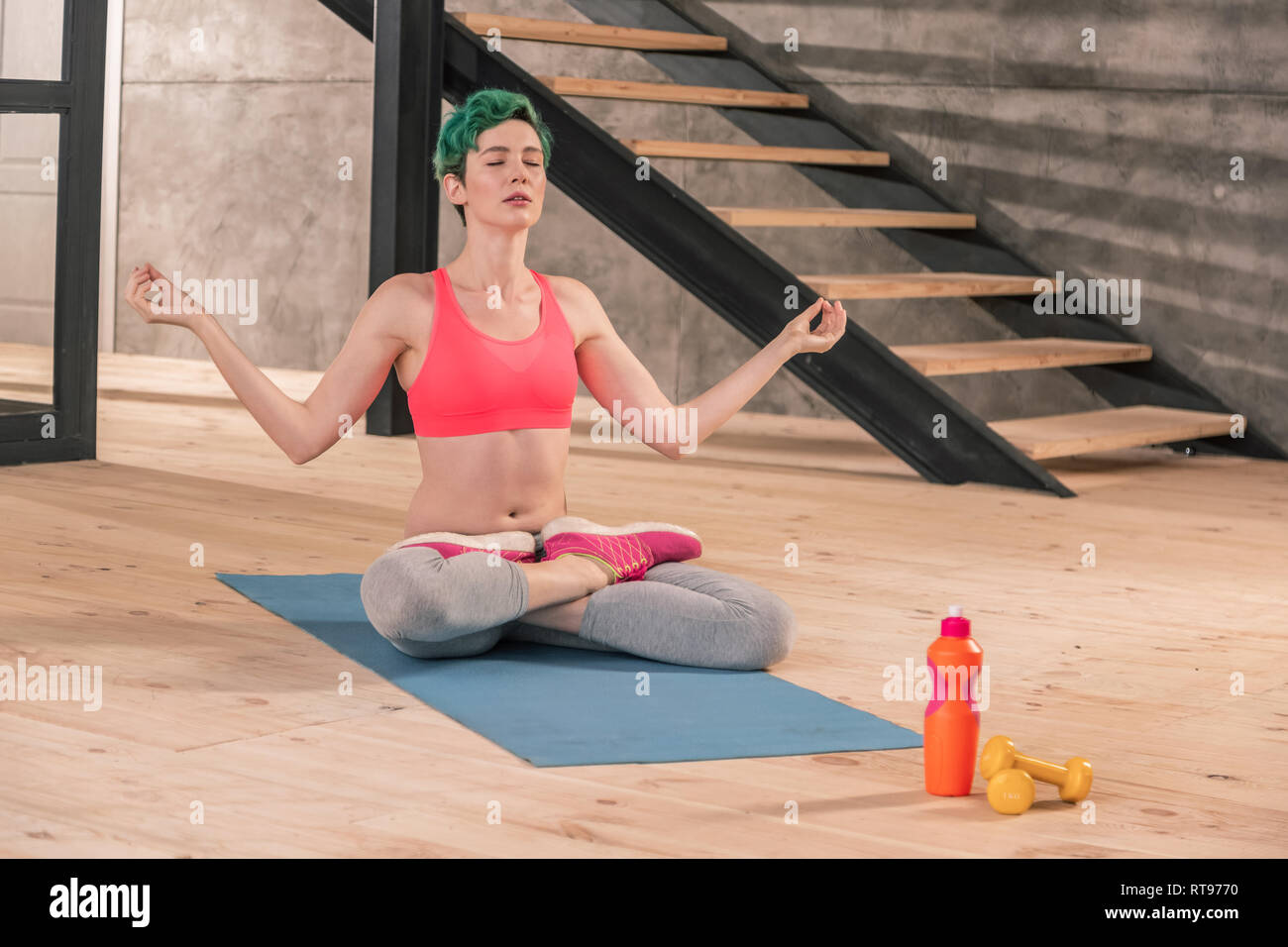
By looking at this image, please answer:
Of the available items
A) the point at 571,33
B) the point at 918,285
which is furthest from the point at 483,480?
the point at 571,33

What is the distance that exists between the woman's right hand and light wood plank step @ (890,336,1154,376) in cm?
303

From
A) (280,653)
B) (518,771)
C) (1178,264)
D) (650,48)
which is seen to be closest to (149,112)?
(650,48)

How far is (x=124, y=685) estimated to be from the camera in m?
2.80

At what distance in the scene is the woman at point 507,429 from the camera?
9.84ft

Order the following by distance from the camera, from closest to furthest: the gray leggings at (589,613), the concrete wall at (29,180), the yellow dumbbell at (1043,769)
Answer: the yellow dumbbell at (1043,769)
the gray leggings at (589,613)
the concrete wall at (29,180)

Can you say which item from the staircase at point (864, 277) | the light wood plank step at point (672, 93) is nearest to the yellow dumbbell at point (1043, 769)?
the staircase at point (864, 277)

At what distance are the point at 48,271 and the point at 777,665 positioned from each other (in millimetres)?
3013

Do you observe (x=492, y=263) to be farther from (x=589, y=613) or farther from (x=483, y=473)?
(x=589, y=613)

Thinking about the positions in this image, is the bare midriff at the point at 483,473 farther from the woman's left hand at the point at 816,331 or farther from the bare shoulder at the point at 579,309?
the woman's left hand at the point at 816,331

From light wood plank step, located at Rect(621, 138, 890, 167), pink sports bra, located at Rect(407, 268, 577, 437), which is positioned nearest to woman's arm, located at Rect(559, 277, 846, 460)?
pink sports bra, located at Rect(407, 268, 577, 437)

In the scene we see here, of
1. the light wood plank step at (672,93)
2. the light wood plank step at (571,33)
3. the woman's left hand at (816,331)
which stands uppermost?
the light wood plank step at (571,33)

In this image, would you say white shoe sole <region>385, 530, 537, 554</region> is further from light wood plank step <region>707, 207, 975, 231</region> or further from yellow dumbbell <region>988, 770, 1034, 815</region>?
light wood plank step <region>707, 207, 975, 231</region>

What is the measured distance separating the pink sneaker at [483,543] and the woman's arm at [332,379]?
23 cm

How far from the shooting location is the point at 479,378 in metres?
3.12
